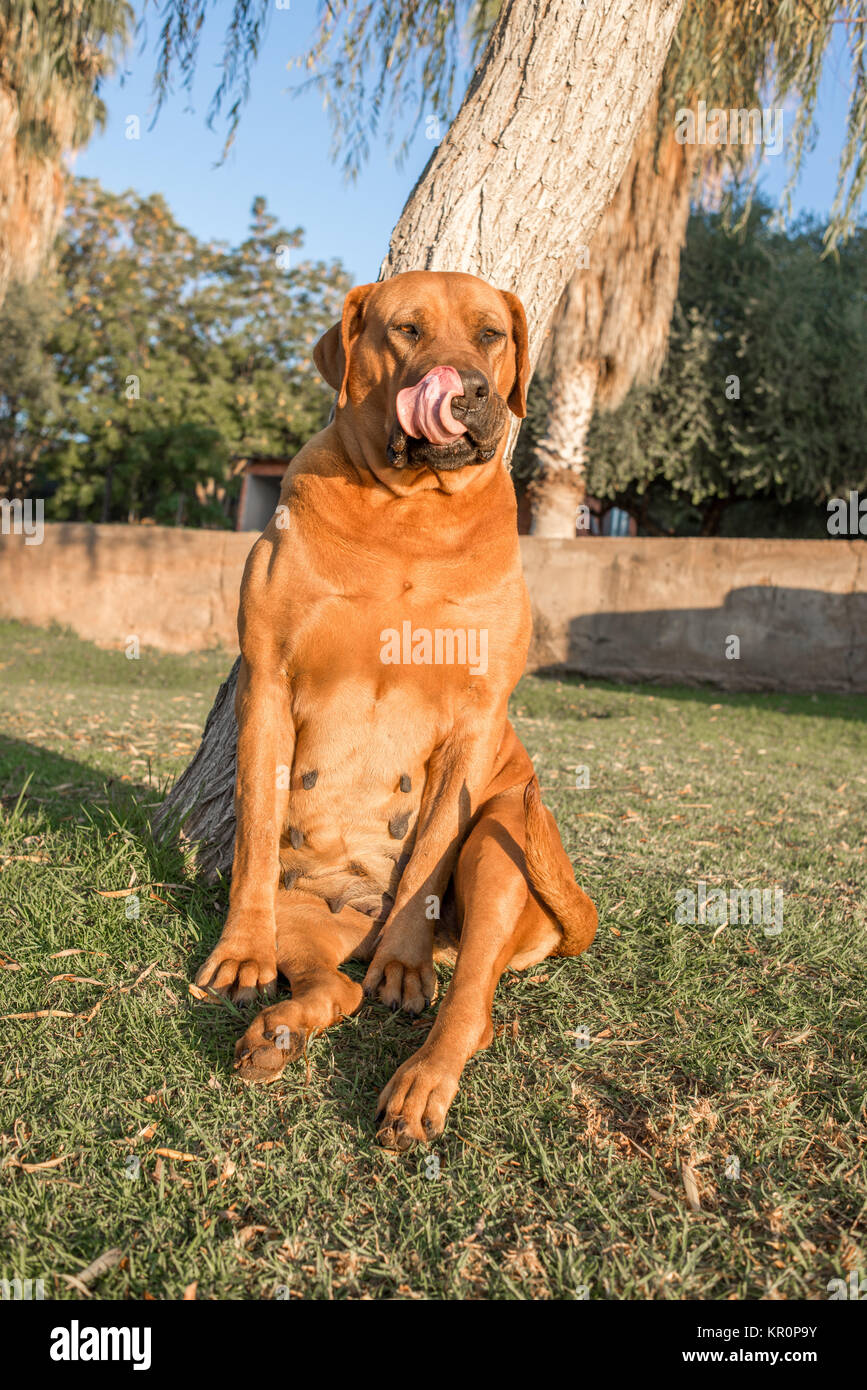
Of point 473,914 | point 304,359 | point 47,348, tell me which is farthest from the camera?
point 304,359

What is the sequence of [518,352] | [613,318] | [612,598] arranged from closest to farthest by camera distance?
[518,352] → [612,598] → [613,318]

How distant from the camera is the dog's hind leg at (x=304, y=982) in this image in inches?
88.1

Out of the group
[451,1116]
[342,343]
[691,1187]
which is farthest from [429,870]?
[342,343]

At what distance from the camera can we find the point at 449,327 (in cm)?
283

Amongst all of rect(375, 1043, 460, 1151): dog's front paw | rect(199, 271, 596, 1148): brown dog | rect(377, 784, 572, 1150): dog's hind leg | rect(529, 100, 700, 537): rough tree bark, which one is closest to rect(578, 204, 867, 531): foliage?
rect(529, 100, 700, 537): rough tree bark

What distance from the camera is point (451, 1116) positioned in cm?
220

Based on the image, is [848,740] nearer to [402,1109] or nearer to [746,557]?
[746,557]

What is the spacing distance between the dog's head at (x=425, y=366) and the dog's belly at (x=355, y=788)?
672 mm

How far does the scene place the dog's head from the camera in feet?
8.59

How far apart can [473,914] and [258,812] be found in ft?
2.24

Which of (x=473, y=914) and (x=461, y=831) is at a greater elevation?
(x=461, y=831)

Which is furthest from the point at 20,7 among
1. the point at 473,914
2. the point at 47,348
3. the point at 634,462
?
the point at 47,348

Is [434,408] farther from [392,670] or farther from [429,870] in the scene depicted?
[429,870]

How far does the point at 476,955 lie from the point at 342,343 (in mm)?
1731
